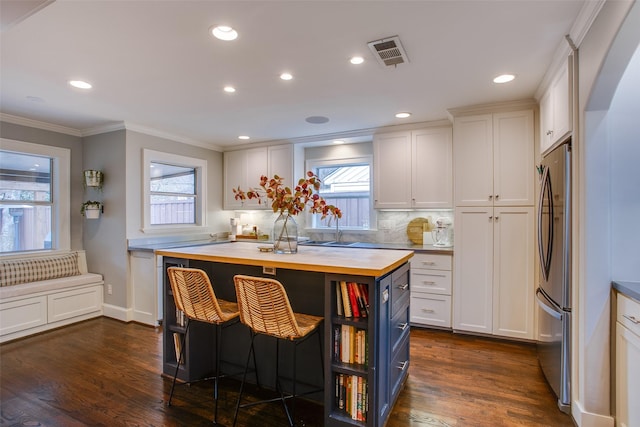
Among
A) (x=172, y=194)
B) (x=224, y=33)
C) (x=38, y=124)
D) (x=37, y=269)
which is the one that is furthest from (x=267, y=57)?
(x=37, y=269)

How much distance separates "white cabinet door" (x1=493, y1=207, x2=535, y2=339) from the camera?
314 centimetres

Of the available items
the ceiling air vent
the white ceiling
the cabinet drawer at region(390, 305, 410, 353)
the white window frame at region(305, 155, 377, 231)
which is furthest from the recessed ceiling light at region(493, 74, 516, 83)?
the white window frame at region(305, 155, 377, 231)

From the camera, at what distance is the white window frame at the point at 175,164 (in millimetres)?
4102

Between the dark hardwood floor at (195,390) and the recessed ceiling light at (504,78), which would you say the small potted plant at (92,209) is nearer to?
the dark hardwood floor at (195,390)

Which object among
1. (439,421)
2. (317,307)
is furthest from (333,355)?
(439,421)

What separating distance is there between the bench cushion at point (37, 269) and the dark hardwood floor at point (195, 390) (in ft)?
2.43

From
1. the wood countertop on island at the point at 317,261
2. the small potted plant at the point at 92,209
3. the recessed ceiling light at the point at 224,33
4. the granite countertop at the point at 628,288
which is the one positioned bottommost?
the granite countertop at the point at 628,288

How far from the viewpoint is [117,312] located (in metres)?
4.04

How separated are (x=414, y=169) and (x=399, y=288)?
211cm

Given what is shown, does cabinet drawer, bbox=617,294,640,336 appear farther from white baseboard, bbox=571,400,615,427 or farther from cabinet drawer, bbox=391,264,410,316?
cabinet drawer, bbox=391,264,410,316

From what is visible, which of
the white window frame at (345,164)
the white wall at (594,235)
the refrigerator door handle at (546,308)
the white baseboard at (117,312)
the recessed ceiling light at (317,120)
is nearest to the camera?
the white wall at (594,235)

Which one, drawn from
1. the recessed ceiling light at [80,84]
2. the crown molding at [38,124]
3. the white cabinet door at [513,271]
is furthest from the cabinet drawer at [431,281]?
the crown molding at [38,124]

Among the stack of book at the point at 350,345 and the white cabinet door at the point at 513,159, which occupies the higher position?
the white cabinet door at the point at 513,159

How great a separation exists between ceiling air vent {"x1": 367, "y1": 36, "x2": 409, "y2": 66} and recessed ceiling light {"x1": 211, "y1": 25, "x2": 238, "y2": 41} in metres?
0.86
